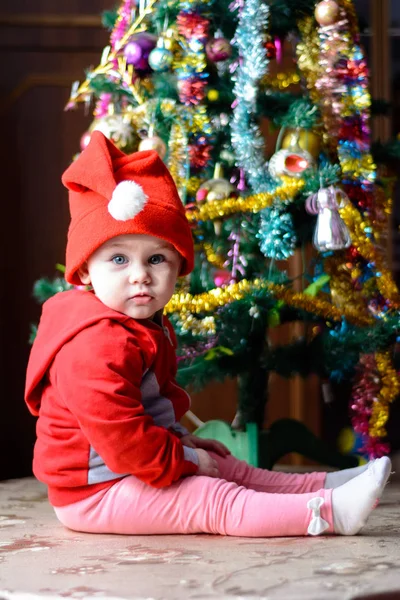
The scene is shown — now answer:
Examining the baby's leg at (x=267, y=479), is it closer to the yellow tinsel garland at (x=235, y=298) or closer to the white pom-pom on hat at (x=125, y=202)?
the yellow tinsel garland at (x=235, y=298)

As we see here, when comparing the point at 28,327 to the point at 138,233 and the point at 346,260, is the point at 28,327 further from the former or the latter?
the point at 138,233

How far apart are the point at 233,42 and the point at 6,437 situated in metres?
1.20

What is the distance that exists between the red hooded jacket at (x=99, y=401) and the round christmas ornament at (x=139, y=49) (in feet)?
1.81

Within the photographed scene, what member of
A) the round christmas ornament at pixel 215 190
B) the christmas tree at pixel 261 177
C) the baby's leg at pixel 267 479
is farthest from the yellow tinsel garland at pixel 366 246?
the baby's leg at pixel 267 479

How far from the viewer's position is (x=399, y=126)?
2.80 metres

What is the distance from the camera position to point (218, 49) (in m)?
1.77

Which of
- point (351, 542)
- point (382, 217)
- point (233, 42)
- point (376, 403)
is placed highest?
point (233, 42)

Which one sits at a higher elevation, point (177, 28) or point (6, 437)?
point (177, 28)

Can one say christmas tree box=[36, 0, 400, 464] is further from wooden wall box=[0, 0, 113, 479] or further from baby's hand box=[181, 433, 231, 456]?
wooden wall box=[0, 0, 113, 479]

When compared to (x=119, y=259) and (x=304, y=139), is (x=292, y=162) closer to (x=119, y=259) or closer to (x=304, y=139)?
(x=304, y=139)

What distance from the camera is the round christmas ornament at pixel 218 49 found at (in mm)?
1773

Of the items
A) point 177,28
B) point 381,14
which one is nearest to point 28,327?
point 177,28

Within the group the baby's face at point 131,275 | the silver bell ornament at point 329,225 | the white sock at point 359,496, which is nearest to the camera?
the white sock at point 359,496

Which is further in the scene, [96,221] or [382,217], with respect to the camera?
[382,217]
